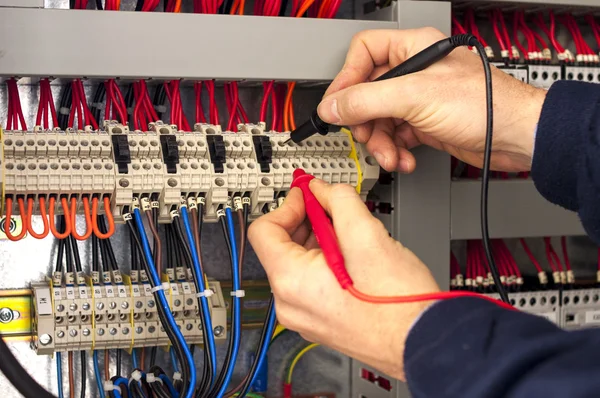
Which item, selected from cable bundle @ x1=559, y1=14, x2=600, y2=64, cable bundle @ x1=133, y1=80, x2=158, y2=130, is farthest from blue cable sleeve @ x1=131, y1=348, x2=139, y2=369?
cable bundle @ x1=559, y1=14, x2=600, y2=64

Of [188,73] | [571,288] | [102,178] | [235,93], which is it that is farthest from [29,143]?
[571,288]

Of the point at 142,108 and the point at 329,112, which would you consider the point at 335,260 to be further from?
the point at 142,108

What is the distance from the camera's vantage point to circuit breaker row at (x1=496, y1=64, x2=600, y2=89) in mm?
1540

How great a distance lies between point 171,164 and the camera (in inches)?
48.3

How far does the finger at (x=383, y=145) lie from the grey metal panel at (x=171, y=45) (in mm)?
131

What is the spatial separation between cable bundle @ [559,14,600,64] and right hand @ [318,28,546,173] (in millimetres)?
535

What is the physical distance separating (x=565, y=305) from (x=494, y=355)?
3.55 ft

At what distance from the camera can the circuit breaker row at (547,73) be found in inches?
60.6

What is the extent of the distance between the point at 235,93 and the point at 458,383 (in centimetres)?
86

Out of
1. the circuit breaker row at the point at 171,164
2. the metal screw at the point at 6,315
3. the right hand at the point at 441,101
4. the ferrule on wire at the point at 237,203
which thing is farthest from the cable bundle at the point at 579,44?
the metal screw at the point at 6,315

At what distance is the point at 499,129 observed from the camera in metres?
1.16

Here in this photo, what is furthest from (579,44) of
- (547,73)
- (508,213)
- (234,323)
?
(234,323)

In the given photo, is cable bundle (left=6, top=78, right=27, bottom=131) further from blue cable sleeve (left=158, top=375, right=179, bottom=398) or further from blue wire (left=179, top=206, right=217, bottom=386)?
blue cable sleeve (left=158, top=375, right=179, bottom=398)

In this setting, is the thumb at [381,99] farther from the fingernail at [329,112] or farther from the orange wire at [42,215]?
the orange wire at [42,215]
